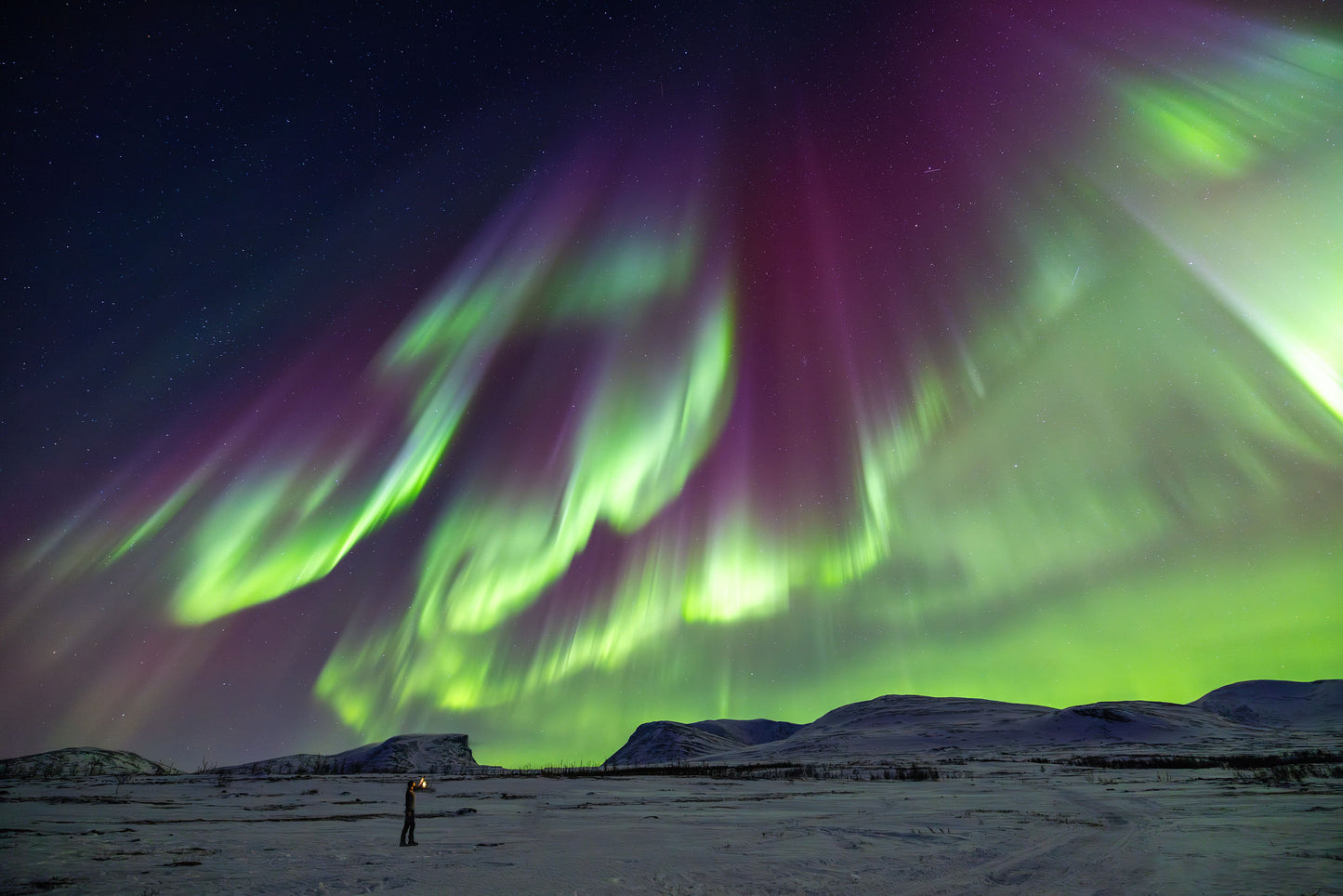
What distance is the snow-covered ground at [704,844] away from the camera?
14.5 meters

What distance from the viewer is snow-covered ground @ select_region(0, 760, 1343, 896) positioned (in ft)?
47.4

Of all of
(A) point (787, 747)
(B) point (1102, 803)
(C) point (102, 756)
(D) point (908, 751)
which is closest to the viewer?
(B) point (1102, 803)

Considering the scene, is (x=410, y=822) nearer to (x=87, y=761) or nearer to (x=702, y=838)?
(x=702, y=838)

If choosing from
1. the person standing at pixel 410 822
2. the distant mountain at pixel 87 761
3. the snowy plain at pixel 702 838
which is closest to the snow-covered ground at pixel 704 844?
the snowy plain at pixel 702 838

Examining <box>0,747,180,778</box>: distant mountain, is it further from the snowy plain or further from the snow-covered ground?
the snow-covered ground

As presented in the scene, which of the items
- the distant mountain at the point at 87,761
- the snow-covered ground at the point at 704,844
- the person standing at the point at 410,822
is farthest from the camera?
the distant mountain at the point at 87,761

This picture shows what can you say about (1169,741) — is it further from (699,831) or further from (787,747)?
(699,831)

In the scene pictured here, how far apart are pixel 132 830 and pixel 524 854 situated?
15546mm

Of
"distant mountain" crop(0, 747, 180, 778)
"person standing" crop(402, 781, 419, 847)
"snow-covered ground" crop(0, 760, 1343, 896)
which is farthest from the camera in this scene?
"distant mountain" crop(0, 747, 180, 778)

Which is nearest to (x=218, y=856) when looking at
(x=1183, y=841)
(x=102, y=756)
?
(x=1183, y=841)

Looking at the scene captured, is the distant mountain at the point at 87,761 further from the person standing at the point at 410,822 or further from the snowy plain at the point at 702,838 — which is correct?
the person standing at the point at 410,822

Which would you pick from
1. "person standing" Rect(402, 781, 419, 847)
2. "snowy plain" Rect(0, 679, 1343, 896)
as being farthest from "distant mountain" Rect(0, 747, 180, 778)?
"person standing" Rect(402, 781, 419, 847)

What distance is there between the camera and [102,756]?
142 meters

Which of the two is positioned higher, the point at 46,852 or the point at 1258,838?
the point at 46,852
